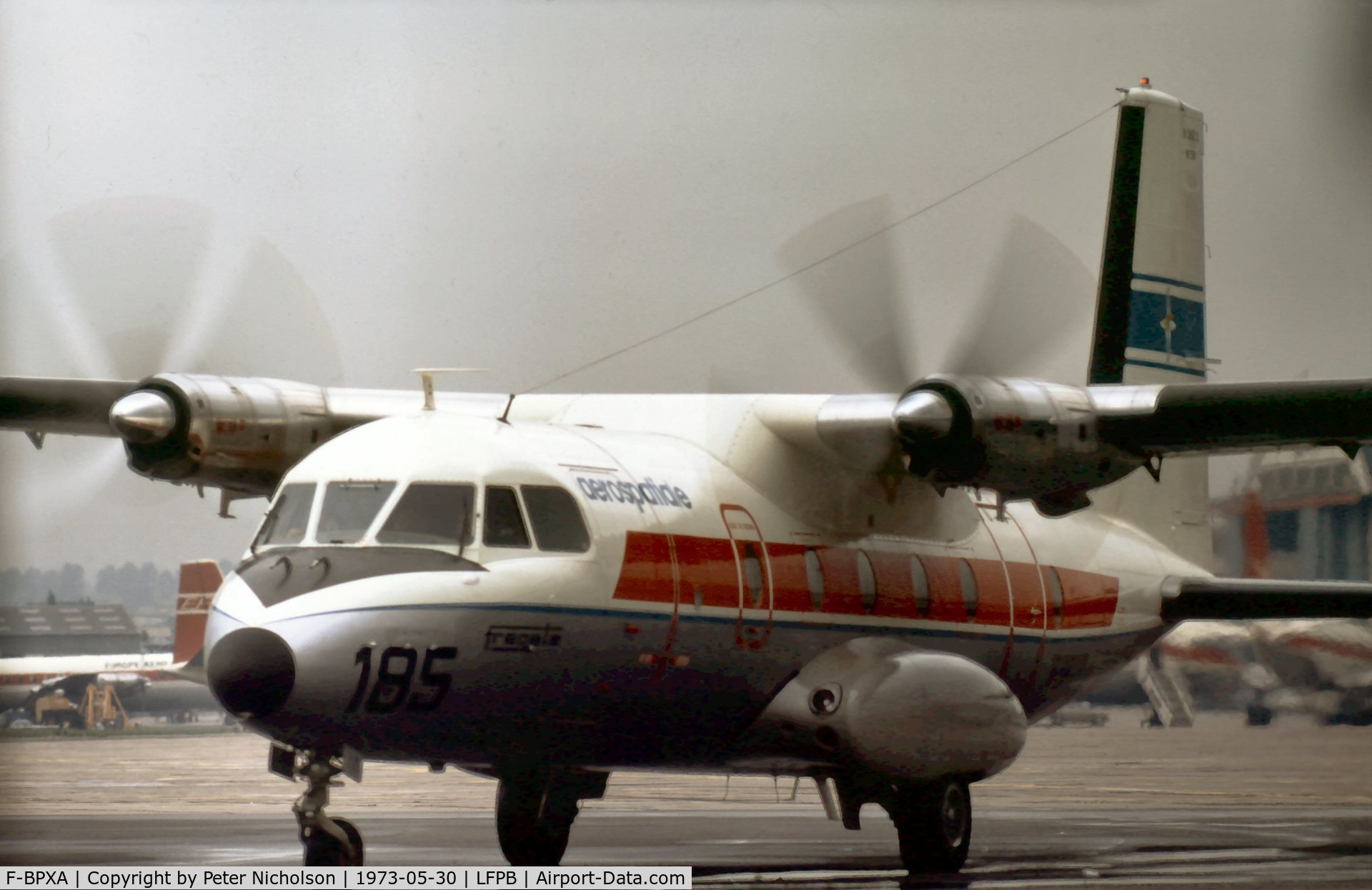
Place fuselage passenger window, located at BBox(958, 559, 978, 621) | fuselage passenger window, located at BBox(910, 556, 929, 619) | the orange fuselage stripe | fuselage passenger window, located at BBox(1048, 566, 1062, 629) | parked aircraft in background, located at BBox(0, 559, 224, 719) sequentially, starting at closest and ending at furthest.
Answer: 1. the orange fuselage stripe
2. fuselage passenger window, located at BBox(910, 556, 929, 619)
3. fuselage passenger window, located at BBox(958, 559, 978, 621)
4. fuselage passenger window, located at BBox(1048, 566, 1062, 629)
5. parked aircraft in background, located at BBox(0, 559, 224, 719)

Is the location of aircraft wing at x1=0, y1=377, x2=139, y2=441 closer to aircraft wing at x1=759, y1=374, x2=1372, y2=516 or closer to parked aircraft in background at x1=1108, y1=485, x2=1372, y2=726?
aircraft wing at x1=759, y1=374, x2=1372, y2=516

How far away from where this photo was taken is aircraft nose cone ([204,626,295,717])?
34.4 feet

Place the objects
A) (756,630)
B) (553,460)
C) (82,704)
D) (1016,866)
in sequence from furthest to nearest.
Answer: (82,704), (1016,866), (756,630), (553,460)

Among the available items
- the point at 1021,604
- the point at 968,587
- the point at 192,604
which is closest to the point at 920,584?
the point at 968,587

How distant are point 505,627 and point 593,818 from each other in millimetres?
10742

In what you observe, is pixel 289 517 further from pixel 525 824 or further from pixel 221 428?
pixel 525 824

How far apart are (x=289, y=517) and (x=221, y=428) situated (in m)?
3.10

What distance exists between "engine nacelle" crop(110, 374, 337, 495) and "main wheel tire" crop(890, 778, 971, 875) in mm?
6077

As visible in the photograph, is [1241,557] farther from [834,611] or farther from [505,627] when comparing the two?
[505,627]

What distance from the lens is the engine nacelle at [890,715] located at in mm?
13570

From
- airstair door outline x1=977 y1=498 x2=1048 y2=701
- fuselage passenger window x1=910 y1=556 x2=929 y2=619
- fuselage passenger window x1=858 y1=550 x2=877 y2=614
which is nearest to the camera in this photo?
fuselage passenger window x1=858 y1=550 x2=877 y2=614

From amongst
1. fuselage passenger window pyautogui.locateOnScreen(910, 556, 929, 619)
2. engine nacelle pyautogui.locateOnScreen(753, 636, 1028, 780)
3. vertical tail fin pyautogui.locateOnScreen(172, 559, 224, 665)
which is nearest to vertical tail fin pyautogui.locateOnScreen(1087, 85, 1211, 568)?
fuselage passenger window pyautogui.locateOnScreen(910, 556, 929, 619)

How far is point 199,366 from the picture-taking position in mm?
15617

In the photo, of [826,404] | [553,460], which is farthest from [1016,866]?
[553,460]
